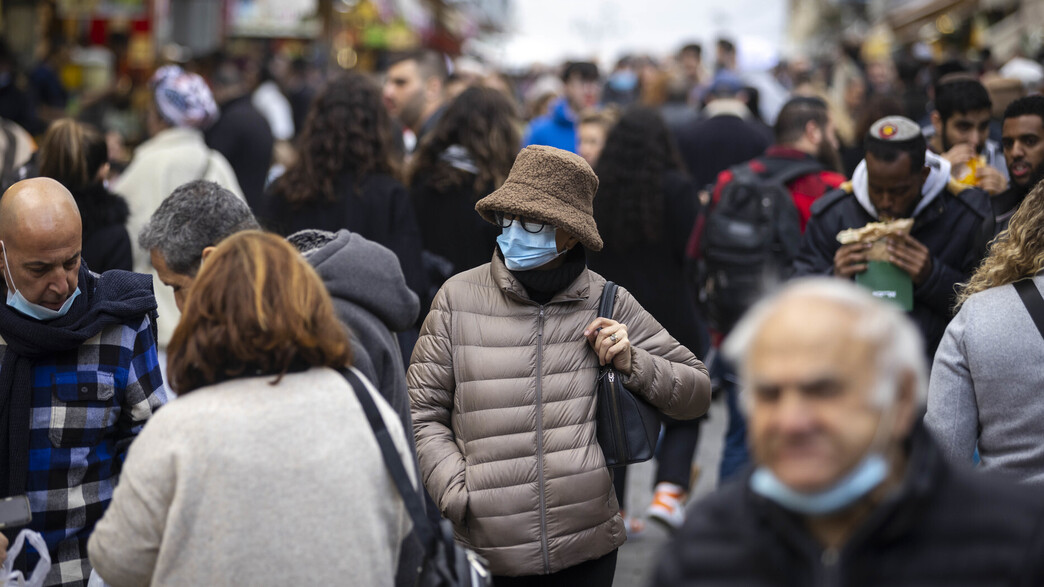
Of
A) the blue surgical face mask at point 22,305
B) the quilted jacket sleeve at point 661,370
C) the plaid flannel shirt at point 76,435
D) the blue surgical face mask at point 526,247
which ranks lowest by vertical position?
the plaid flannel shirt at point 76,435

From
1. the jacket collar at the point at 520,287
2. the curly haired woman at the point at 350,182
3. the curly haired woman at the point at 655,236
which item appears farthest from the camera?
the curly haired woman at the point at 655,236

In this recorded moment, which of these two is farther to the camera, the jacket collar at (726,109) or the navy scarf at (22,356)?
the jacket collar at (726,109)

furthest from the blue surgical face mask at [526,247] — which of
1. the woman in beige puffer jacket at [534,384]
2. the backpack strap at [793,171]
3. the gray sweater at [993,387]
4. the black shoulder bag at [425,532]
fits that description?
the backpack strap at [793,171]

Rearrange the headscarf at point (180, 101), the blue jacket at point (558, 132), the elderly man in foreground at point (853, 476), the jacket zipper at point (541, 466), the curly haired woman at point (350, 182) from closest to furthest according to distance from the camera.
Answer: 1. the elderly man in foreground at point (853, 476)
2. the jacket zipper at point (541, 466)
3. the curly haired woman at point (350, 182)
4. the headscarf at point (180, 101)
5. the blue jacket at point (558, 132)

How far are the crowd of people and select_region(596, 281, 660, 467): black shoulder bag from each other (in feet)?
0.14

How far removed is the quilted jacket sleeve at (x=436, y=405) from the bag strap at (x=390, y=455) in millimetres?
796

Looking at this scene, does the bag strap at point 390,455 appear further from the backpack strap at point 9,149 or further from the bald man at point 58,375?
the backpack strap at point 9,149

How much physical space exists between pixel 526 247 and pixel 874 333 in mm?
1801

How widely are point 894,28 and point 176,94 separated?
27721mm

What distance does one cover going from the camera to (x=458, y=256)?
586cm

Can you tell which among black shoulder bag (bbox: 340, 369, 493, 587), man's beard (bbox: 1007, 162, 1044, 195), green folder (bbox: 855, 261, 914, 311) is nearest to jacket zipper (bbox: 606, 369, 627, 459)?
black shoulder bag (bbox: 340, 369, 493, 587)

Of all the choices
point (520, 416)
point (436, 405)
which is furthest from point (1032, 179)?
point (436, 405)

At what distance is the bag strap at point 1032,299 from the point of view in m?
3.19

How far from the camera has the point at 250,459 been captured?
2449 millimetres
